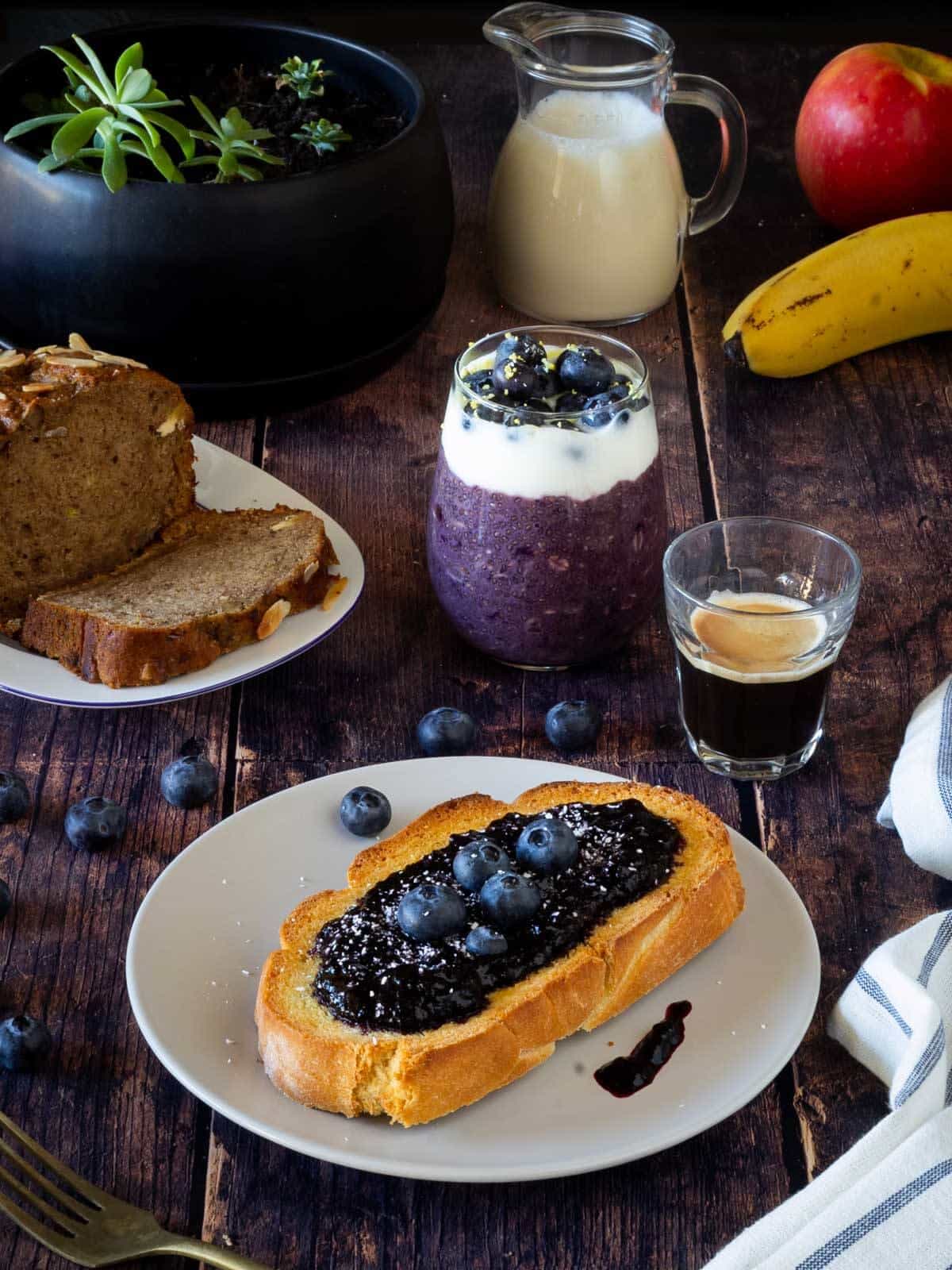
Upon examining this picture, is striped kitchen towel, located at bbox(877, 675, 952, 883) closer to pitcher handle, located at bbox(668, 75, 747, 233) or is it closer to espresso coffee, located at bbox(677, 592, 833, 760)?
espresso coffee, located at bbox(677, 592, 833, 760)

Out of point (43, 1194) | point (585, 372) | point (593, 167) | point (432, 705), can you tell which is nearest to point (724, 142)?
point (593, 167)

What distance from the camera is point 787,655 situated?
68.1 inches

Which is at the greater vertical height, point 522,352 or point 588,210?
point 522,352

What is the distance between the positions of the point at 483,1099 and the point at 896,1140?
357 millimetres

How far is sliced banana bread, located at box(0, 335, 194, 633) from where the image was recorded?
6.49ft

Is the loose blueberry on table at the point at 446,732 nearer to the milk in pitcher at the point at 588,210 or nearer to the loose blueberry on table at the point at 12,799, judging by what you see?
the loose blueberry on table at the point at 12,799

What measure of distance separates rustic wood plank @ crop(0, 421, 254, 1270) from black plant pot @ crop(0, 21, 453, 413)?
2.06ft

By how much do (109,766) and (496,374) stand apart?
66 cm

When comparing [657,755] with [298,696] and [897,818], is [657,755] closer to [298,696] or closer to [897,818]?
[897,818]

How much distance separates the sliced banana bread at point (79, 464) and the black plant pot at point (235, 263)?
0.14 m

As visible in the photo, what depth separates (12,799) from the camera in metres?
1.69

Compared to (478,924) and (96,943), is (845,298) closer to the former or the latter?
(478,924)

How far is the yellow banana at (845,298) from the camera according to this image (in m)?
2.53

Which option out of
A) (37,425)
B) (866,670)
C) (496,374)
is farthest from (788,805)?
(37,425)
